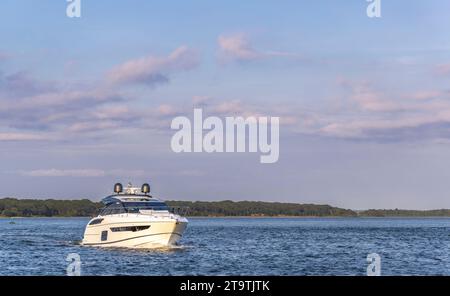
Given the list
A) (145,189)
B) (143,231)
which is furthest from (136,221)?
(145,189)

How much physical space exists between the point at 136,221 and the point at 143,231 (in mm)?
1246

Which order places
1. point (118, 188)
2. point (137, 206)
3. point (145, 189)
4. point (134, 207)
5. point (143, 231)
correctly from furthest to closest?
point (118, 188) → point (145, 189) → point (134, 207) → point (137, 206) → point (143, 231)

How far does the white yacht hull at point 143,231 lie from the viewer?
246ft

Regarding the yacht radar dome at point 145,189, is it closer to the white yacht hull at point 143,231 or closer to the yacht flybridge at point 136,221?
the yacht flybridge at point 136,221

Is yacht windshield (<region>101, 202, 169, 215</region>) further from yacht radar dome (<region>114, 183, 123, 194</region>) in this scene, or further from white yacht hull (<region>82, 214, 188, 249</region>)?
yacht radar dome (<region>114, 183, 123, 194</region>)

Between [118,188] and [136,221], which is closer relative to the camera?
[136,221]

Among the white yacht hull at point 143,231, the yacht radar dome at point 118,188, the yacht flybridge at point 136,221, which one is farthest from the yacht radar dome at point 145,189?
the white yacht hull at point 143,231

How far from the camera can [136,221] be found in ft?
250

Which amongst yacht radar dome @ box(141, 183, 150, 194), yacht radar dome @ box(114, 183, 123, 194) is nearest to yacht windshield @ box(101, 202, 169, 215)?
yacht radar dome @ box(114, 183, 123, 194)

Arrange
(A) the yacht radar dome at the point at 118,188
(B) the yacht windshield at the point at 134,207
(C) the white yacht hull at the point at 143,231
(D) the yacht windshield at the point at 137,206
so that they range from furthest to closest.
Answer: (A) the yacht radar dome at the point at 118,188
(B) the yacht windshield at the point at 134,207
(D) the yacht windshield at the point at 137,206
(C) the white yacht hull at the point at 143,231

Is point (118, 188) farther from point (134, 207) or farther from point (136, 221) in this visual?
point (136, 221)
